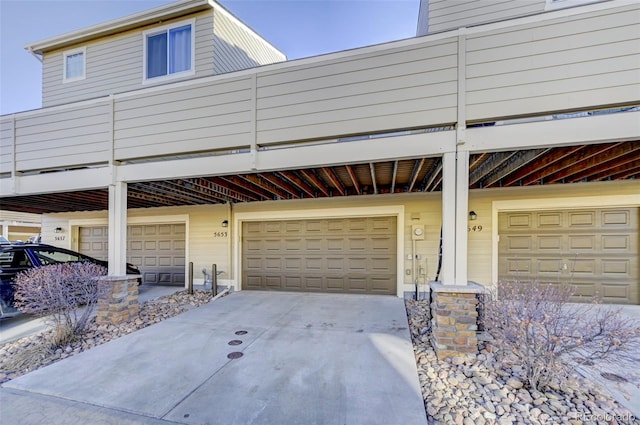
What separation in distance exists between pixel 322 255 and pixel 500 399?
15.6 feet

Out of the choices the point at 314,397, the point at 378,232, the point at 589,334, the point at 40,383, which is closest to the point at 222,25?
the point at 378,232

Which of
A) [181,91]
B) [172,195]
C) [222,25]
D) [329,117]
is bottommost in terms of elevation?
[172,195]

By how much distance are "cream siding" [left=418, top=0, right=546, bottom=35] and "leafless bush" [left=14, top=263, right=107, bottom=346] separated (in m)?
8.30

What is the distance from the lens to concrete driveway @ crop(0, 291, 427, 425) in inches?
95.6

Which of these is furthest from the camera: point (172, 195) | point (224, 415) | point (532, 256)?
point (172, 195)

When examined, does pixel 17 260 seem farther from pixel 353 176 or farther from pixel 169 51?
pixel 353 176

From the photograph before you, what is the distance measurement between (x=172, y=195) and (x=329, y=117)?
4530 millimetres

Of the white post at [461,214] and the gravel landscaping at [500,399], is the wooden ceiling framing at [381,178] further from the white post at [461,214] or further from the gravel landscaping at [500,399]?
the gravel landscaping at [500,399]

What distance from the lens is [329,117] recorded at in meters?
3.96

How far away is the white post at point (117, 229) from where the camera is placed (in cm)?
491

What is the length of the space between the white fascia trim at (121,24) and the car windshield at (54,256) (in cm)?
602

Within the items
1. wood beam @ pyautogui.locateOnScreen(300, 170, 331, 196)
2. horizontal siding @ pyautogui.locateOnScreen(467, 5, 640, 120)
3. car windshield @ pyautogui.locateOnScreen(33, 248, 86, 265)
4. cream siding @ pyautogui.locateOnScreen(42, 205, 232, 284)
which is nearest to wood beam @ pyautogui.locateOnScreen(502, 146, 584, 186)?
horizontal siding @ pyautogui.locateOnScreen(467, 5, 640, 120)

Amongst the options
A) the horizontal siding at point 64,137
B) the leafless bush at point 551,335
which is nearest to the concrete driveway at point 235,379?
the leafless bush at point 551,335

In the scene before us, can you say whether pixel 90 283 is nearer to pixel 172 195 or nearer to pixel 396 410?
pixel 172 195
